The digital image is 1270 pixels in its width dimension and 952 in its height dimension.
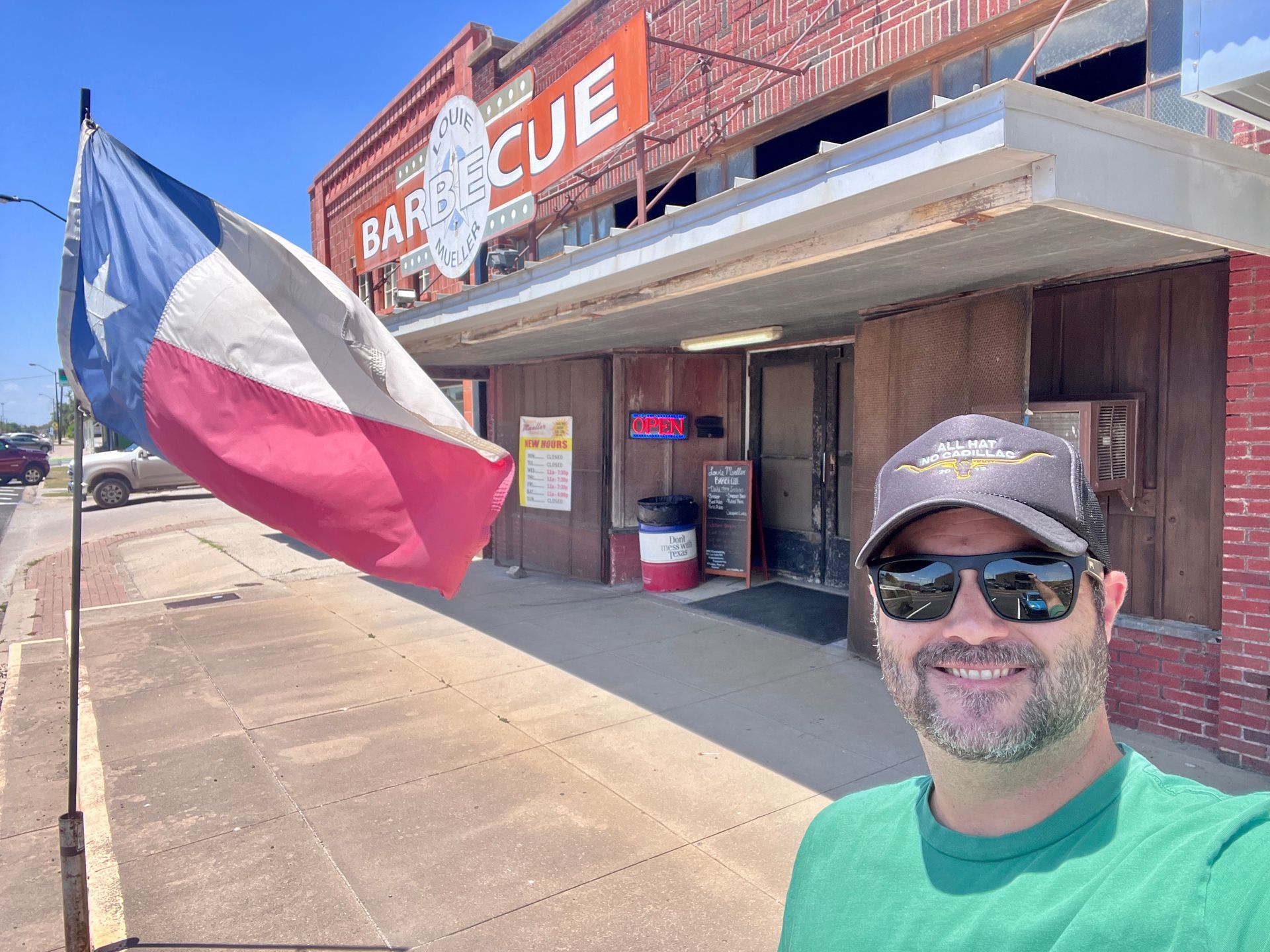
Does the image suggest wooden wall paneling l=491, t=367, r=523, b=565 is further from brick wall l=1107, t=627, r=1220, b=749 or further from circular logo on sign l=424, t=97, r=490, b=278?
brick wall l=1107, t=627, r=1220, b=749

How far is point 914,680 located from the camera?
4.17 ft

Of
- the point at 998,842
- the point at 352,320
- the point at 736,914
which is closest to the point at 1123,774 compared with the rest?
the point at 998,842

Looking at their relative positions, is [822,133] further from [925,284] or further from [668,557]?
[668,557]

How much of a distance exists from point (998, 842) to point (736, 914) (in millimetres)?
2453

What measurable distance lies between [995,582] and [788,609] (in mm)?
6870

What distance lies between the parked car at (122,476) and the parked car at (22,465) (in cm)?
1254

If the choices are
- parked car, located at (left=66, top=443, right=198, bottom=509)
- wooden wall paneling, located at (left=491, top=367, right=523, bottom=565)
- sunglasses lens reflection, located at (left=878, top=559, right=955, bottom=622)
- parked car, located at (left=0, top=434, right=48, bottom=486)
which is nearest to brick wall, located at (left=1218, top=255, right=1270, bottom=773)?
sunglasses lens reflection, located at (left=878, top=559, right=955, bottom=622)

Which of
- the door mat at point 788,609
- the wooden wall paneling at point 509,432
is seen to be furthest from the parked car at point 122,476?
the door mat at point 788,609

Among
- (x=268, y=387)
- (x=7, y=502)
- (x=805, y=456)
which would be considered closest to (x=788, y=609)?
(x=805, y=456)

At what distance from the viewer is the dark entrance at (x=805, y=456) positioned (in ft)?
27.3

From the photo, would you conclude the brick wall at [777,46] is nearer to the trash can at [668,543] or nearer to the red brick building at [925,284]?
the red brick building at [925,284]

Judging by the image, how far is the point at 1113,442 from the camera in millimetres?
4598

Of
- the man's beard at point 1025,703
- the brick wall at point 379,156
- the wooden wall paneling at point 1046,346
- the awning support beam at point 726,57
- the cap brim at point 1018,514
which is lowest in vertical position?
the man's beard at point 1025,703

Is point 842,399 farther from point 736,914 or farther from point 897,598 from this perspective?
point 897,598
